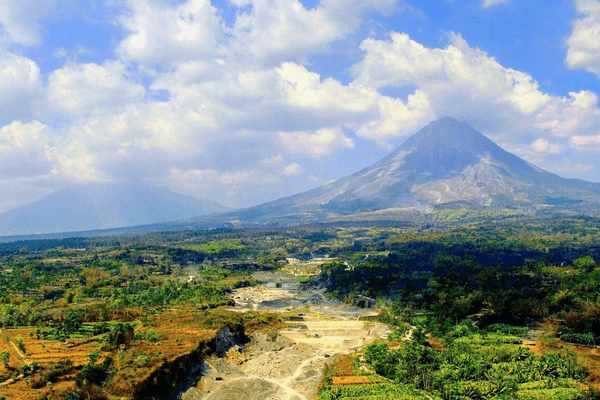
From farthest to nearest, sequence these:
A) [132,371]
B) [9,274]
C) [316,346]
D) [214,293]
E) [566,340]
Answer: [9,274]
[214,293]
[316,346]
[566,340]
[132,371]

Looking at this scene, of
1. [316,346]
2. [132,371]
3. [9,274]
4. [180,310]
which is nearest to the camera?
[132,371]

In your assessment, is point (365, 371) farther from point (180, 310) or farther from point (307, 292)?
point (307, 292)

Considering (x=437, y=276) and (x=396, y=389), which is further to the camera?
(x=437, y=276)

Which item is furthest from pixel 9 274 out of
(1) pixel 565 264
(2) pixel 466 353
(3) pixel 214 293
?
(1) pixel 565 264

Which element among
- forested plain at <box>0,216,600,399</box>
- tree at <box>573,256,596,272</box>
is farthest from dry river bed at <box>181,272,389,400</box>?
tree at <box>573,256,596,272</box>

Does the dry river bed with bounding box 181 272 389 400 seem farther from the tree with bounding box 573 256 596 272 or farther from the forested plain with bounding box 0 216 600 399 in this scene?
the tree with bounding box 573 256 596 272
